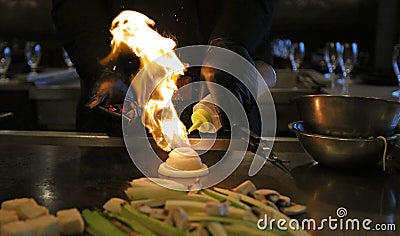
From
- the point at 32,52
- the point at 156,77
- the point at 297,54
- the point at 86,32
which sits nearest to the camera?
the point at 156,77

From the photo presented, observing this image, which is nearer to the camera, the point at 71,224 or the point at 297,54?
the point at 71,224

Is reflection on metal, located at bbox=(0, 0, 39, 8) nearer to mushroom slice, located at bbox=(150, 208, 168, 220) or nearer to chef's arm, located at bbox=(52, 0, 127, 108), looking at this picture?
chef's arm, located at bbox=(52, 0, 127, 108)

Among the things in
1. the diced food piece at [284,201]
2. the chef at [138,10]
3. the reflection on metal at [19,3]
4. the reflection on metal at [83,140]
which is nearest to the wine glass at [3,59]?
the chef at [138,10]

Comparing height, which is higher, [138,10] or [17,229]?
[138,10]

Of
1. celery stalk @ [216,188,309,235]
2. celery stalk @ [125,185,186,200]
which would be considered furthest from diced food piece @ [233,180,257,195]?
celery stalk @ [125,185,186,200]

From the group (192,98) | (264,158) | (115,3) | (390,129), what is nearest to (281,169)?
(264,158)

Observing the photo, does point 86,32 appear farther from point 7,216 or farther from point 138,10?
point 7,216

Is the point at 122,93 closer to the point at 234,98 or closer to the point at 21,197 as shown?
the point at 234,98

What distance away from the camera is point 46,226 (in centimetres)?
98
